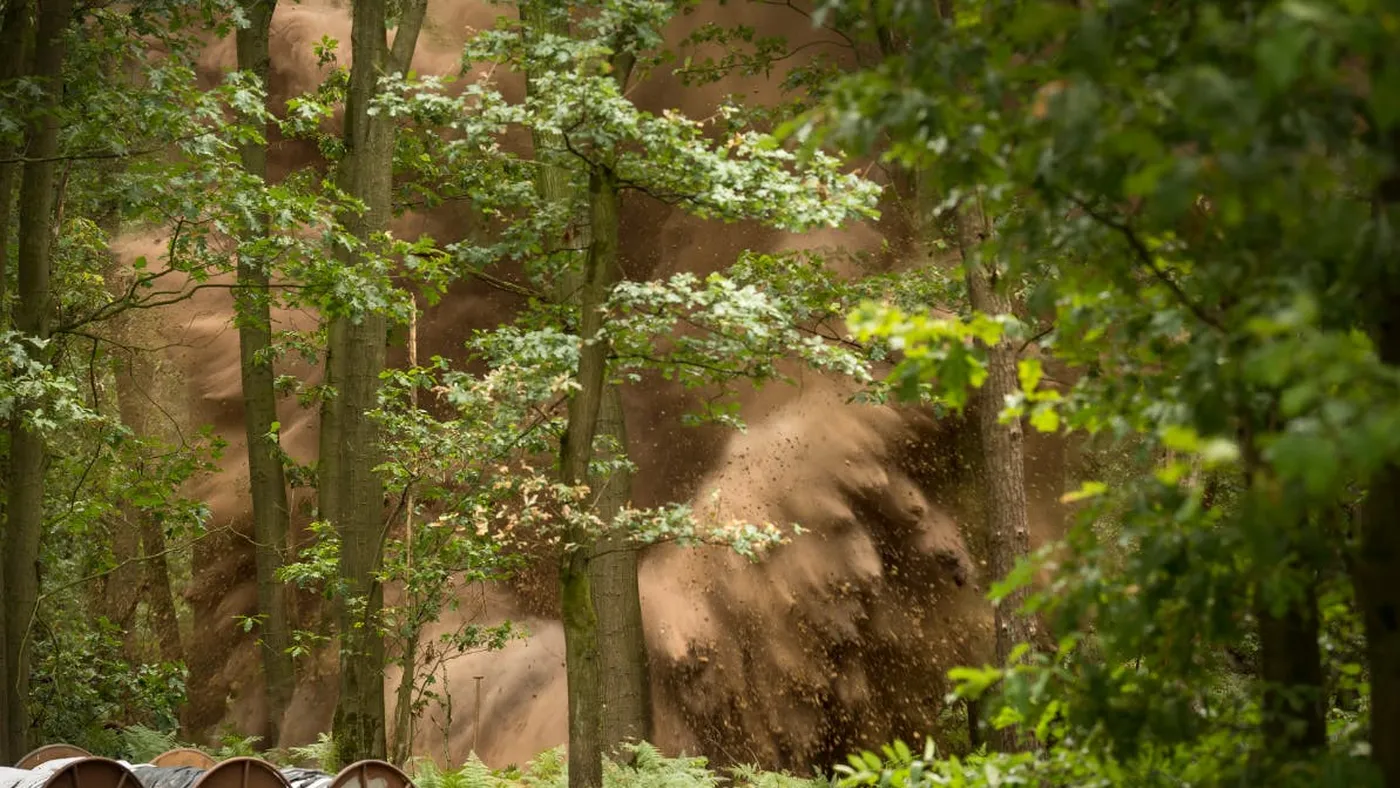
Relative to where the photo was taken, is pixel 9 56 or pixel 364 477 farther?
pixel 364 477

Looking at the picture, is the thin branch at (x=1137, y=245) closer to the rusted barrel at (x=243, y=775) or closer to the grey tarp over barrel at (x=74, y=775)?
the rusted barrel at (x=243, y=775)

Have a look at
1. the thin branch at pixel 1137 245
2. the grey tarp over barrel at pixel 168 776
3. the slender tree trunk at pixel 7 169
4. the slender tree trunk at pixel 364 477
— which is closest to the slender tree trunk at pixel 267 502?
the slender tree trunk at pixel 364 477

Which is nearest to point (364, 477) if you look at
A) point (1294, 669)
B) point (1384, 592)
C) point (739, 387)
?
point (739, 387)

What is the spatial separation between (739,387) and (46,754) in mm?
11756

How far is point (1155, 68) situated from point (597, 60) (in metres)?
5.83

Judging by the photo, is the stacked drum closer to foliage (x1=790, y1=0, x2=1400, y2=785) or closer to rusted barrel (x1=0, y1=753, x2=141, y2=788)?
rusted barrel (x1=0, y1=753, x2=141, y2=788)

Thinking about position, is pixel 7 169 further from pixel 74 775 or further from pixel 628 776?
pixel 628 776

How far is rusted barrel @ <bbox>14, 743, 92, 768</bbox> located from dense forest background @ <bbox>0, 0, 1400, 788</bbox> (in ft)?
0.94

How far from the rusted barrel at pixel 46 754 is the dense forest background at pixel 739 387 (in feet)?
0.94

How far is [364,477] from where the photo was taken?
13.2 metres

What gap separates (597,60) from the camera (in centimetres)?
870

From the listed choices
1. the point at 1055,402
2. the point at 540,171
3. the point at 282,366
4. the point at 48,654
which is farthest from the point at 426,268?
the point at 282,366

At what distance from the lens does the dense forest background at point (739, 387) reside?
2.96 m

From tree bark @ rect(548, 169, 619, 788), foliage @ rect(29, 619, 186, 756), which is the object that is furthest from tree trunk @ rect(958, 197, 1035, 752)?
foliage @ rect(29, 619, 186, 756)
